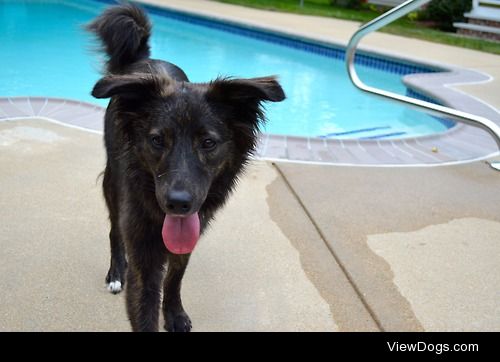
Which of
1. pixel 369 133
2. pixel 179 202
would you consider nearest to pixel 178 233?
pixel 179 202

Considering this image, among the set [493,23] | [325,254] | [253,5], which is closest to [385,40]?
[493,23]

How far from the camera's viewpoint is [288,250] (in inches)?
134

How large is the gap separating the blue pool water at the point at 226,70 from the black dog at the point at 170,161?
4040 millimetres

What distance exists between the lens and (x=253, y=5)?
17.9 metres

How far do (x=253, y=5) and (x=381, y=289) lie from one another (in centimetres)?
1639

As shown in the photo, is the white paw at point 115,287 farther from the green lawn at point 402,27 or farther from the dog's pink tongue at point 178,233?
the green lawn at point 402,27

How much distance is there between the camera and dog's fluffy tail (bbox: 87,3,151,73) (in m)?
3.13

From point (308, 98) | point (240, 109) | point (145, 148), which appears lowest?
point (308, 98)

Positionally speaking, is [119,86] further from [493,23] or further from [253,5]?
[253,5]

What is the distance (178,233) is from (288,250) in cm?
130

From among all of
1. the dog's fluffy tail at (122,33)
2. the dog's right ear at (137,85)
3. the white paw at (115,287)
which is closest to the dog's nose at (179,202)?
the dog's right ear at (137,85)

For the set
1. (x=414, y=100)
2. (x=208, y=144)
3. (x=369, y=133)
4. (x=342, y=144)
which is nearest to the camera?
(x=208, y=144)

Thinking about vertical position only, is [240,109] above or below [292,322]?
above

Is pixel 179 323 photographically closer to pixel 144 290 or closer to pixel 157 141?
pixel 144 290
